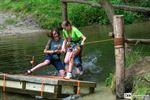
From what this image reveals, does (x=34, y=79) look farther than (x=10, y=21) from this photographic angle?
No

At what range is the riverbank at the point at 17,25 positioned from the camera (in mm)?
30422

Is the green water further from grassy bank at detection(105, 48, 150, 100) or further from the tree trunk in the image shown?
the tree trunk

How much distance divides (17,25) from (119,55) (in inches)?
892

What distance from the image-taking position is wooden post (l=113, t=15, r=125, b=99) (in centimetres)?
955

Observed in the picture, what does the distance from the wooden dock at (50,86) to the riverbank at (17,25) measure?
1901 cm

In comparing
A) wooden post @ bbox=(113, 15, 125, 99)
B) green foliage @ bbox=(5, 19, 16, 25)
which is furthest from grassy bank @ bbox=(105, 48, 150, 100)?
green foliage @ bbox=(5, 19, 16, 25)

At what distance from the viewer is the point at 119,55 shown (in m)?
9.56

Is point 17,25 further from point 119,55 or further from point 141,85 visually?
point 141,85

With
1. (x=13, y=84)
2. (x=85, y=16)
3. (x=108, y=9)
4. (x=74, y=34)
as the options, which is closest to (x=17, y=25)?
(x=85, y=16)

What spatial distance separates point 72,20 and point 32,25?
9.55 ft

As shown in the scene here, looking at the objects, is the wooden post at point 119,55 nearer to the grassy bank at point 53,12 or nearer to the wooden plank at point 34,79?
the wooden plank at point 34,79

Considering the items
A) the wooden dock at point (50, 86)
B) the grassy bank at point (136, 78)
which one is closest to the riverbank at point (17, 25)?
the wooden dock at point (50, 86)

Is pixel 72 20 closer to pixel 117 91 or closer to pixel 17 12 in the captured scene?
pixel 17 12

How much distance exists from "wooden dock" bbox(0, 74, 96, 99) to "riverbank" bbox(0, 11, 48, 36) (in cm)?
1901
